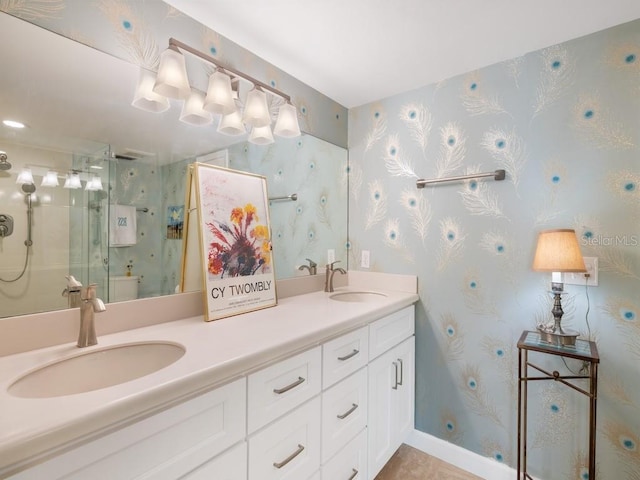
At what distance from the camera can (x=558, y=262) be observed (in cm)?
133

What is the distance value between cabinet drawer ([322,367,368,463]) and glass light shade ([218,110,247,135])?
4.02 ft

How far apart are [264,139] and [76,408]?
4.43ft

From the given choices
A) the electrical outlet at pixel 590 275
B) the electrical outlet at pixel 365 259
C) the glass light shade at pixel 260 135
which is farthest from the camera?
the electrical outlet at pixel 365 259

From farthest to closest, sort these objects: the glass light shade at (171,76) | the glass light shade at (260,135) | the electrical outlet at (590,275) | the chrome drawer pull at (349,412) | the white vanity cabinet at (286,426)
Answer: the glass light shade at (260,135) → the electrical outlet at (590,275) → the chrome drawer pull at (349,412) → the glass light shade at (171,76) → the white vanity cabinet at (286,426)

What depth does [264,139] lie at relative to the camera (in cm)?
166

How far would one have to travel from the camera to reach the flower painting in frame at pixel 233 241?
136 cm

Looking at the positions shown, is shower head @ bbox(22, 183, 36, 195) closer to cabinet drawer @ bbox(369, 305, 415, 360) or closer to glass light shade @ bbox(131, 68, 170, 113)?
glass light shade @ bbox(131, 68, 170, 113)

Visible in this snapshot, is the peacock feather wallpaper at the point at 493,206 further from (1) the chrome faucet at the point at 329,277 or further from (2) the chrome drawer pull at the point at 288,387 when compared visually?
(2) the chrome drawer pull at the point at 288,387

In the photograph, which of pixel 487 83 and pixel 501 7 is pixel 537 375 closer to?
pixel 487 83

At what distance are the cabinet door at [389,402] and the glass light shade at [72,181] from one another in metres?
1.37

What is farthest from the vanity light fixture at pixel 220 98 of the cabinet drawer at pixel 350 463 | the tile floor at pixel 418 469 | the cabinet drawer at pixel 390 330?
the tile floor at pixel 418 469

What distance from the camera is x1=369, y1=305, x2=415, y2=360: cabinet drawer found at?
1.53 meters

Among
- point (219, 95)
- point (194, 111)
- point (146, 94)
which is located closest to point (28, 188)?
point (146, 94)

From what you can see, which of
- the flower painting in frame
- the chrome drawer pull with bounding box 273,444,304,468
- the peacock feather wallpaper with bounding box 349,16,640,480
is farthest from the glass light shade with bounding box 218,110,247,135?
the chrome drawer pull with bounding box 273,444,304,468
